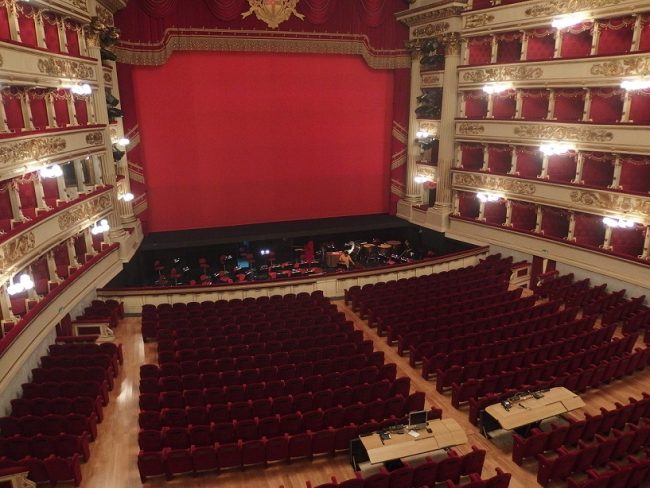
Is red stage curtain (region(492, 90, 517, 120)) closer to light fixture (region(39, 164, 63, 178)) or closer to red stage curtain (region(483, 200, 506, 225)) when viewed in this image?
red stage curtain (region(483, 200, 506, 225))

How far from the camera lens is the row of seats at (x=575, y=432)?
6398 mm

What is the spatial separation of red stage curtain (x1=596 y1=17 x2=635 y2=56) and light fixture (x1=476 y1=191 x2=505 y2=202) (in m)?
4.52

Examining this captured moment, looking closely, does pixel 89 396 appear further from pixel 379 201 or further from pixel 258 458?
pixel 379 201

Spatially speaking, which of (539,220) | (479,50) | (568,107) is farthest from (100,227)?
(568,107)

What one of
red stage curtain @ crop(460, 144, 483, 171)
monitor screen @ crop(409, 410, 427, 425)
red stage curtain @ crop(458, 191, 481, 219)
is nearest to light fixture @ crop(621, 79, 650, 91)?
red stage curtain @ crop(460, 144, 483, 171)

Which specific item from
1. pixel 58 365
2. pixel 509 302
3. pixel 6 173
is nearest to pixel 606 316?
pixel 509 302

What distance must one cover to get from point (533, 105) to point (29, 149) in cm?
1269

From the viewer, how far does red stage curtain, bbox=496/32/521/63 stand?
14.4m

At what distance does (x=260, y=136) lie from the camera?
53.8 feet

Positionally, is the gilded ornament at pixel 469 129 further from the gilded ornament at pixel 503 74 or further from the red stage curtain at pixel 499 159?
the gilded ornament at pixel 503 74

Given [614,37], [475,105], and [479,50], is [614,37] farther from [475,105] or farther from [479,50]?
[475,105]

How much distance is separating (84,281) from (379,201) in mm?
10734

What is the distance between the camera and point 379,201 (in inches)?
731

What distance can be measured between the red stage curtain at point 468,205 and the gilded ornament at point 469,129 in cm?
191
